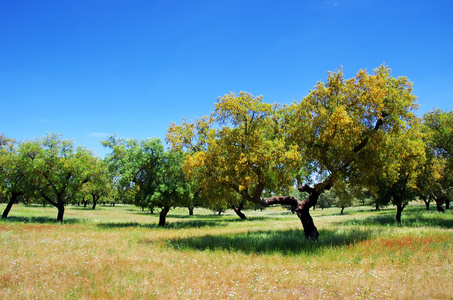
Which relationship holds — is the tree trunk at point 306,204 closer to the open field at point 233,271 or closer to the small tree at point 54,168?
the open field at point 233,271

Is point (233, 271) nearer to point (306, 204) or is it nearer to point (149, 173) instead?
→ point (306, 204)

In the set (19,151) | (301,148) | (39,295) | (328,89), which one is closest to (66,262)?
(39,295)

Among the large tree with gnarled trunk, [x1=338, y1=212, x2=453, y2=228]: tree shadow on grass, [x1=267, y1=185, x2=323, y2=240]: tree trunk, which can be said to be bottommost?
[x1=338, y1=212, x2=453, y2=228]: tree shadow on grass

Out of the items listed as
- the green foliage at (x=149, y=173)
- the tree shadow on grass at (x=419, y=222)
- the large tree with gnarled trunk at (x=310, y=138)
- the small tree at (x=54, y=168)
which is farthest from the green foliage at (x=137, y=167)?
the tree shadow on grass at (x=419, y=222)

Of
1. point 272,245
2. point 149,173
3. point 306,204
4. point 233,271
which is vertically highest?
point 149,173

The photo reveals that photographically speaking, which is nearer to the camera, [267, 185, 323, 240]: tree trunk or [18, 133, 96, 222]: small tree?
[267, 185, 323, 240]: tree trunk

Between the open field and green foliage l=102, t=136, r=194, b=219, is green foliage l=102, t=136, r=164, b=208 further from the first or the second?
the open field

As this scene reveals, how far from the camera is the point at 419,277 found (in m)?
9.65

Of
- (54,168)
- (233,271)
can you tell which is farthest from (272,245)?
(54,168)

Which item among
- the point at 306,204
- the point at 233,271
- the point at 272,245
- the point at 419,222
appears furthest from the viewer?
the point at 419,222

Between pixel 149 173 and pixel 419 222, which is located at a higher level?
pixel 149 173

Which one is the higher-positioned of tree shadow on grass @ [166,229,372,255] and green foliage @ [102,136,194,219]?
green foliage @ [102,136,194,219]

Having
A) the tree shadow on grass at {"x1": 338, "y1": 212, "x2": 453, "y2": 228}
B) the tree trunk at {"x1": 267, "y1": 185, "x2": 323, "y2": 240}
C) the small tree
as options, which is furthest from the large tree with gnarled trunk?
the small tree

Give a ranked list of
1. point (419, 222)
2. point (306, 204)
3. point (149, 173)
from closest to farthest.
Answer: point (306, 204), point (419, 222), point (149, 173)
